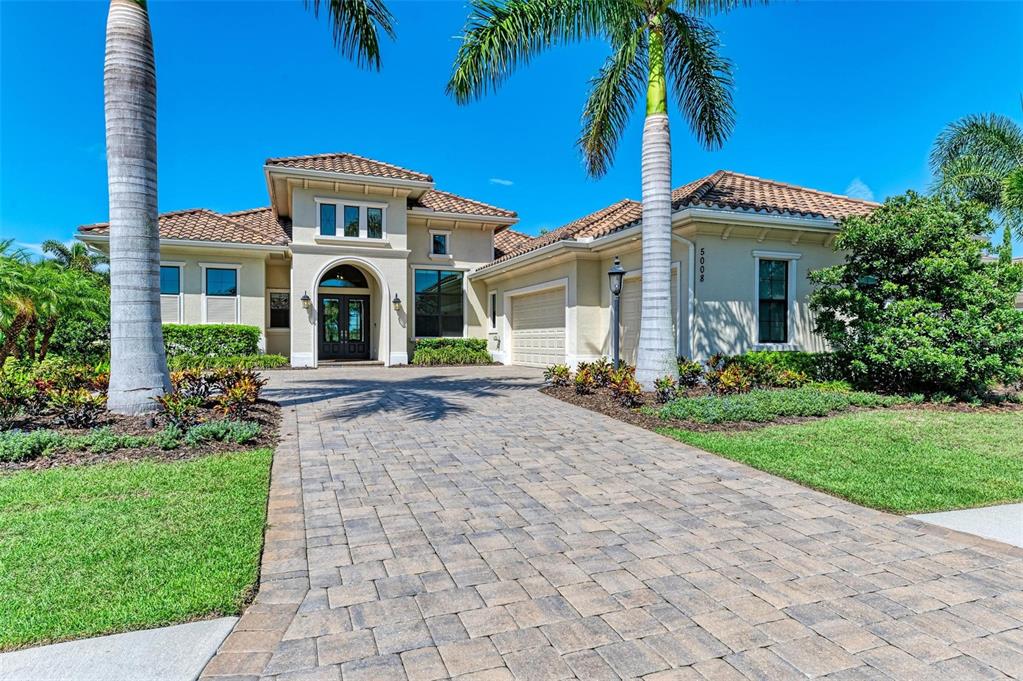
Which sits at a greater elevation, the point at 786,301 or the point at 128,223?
the point at 128,223

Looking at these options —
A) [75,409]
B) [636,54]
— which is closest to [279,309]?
[75,409]

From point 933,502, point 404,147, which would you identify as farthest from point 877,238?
point 404,147

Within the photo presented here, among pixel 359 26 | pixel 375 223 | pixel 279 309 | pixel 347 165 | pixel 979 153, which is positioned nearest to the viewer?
pixel 359 26

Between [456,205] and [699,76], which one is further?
[456,205]

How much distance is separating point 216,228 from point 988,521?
21.3m

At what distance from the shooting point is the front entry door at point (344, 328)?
20781mm

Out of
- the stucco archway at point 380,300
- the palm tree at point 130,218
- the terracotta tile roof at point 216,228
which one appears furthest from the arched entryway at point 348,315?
the palm tree at point 130,218

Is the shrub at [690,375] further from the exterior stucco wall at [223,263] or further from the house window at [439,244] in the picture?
the exterior stucco wall at [223,263]

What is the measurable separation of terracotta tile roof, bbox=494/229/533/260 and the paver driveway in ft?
57.2

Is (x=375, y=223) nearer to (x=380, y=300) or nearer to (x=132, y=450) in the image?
(x=380, y=300)

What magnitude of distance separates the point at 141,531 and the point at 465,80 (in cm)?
833

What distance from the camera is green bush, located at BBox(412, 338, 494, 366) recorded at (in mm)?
18938

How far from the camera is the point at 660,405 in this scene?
28.2 ft

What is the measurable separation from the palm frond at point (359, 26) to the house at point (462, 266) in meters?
6.32
